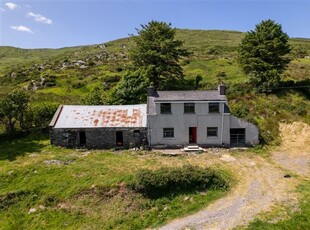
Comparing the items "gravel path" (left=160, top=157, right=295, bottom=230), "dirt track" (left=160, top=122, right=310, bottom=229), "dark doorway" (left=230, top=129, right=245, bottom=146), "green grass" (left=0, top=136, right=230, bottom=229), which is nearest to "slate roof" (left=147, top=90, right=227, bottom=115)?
"dark doorway" (left=230, top=129, right=245, bottom=146)

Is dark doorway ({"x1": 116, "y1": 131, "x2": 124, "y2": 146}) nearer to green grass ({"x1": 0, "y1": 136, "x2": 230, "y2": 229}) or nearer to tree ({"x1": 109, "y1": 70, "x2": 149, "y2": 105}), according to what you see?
green grass ({"x1": 0, "y1": 136, "x2": 230, "y2": 229})

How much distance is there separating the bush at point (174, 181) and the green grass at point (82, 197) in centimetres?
59

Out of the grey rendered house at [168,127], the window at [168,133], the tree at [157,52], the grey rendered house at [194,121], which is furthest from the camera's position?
the tree at [157,52]

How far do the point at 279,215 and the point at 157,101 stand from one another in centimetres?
1662

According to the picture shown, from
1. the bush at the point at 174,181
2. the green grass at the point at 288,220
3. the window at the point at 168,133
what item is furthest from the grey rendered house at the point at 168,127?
the green grass at the point at 288,220

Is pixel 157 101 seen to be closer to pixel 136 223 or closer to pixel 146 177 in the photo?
pixel 146 177

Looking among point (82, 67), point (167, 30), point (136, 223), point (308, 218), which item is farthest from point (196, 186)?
point (82, 67)

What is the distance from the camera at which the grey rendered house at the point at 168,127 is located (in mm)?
32531

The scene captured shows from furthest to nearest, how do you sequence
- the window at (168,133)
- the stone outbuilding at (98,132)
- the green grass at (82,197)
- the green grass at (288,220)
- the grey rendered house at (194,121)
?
the window at (168,133), the grey rendered house at (194,121), the stone outbuilding at (98,132), the green grass at (82,197), the green grass at (288,220)

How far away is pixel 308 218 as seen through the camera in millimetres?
20391

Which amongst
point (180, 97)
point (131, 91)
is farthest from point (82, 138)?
point (180, 97)

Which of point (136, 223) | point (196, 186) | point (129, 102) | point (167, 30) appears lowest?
point (136, 223)

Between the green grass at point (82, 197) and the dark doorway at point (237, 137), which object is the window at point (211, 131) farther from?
the green grass at point (82, 197)

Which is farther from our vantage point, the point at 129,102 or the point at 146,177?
the point at 129,102
